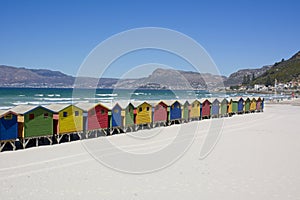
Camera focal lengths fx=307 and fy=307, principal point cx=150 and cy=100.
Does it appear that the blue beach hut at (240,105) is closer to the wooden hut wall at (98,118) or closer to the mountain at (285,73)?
the wooden hut wall at (98,118)

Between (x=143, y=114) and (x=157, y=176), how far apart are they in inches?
376

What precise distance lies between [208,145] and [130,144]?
333cm

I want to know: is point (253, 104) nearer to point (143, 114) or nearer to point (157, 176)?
point (143, 114)

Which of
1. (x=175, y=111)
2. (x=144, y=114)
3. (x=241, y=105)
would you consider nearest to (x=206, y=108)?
(x=175, y=111)

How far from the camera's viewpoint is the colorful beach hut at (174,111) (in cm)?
2014

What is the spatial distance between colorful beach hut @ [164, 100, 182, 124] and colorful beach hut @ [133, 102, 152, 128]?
6.57 feet

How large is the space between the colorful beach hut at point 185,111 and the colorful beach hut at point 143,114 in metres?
3.71

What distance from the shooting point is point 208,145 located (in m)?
13.1

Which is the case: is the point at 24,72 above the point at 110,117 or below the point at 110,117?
above

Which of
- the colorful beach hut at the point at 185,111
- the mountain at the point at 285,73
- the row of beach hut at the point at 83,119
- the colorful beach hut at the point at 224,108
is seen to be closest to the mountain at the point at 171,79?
the colorful beach hut at the point at 224,108

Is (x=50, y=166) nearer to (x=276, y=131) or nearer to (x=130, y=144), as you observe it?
(x=130, y=144)

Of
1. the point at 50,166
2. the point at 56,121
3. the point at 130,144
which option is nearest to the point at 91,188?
the point at 50,166

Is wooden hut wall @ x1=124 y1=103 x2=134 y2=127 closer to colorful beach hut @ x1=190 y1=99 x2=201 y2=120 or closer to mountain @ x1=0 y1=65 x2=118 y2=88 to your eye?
colorful beach hut @ x1=190 y1=99 x2=201 y2=120

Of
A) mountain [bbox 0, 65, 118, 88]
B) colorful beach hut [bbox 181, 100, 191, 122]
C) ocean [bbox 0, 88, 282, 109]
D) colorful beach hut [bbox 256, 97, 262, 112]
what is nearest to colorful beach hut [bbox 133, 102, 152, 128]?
colorful beach hut [bbox 181, 100, 191, 122]
